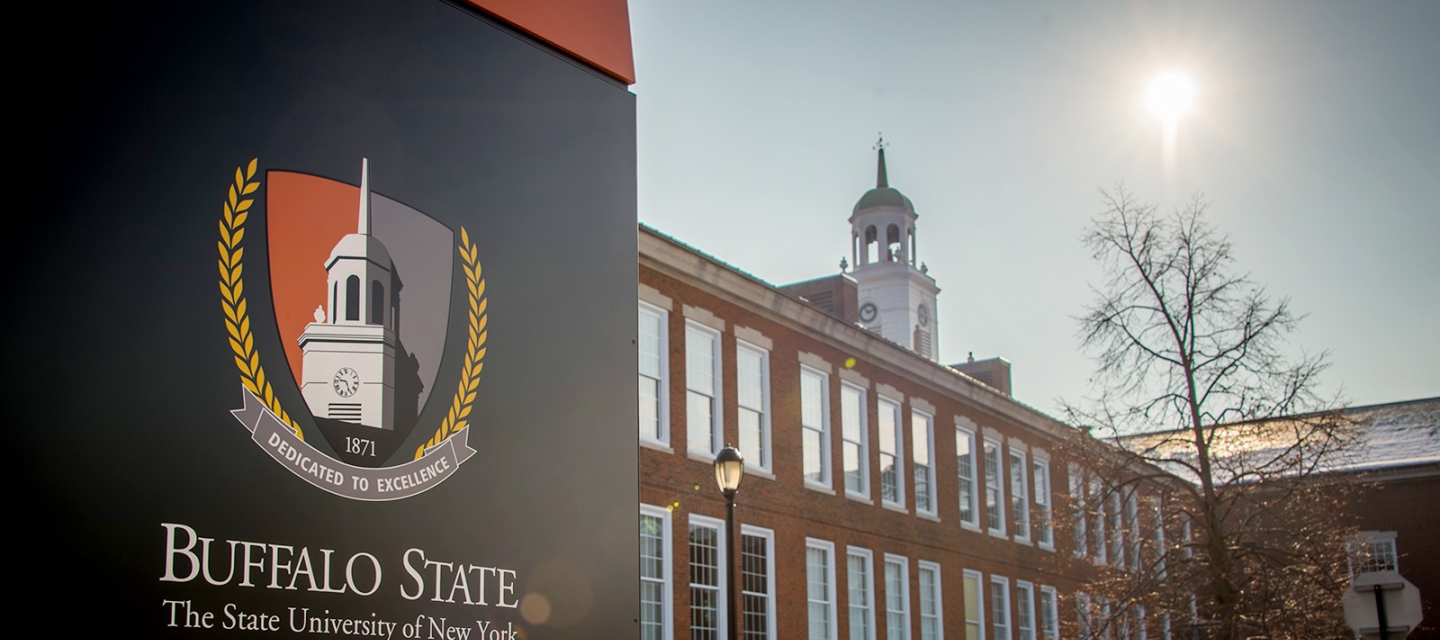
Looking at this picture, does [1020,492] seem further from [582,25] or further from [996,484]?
[582,25]

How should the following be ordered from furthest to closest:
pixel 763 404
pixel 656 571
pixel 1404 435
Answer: pixel 1404 435
pixel 763 404
pixel 656 571

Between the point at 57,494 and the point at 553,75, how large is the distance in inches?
96.3

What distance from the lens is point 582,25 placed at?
5012 mm

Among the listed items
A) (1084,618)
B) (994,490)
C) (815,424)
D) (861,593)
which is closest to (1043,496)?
(994,490)

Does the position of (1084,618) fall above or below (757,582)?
below

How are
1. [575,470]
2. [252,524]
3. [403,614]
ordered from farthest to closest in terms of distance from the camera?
[575,470]
[403,614]
[252,524]

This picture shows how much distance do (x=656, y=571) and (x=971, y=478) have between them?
13206mm

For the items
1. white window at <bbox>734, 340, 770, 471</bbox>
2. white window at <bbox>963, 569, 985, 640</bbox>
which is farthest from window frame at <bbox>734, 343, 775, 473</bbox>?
white window at <bbox>963, 569, 985, 640</bbox>

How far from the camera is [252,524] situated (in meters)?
3.54

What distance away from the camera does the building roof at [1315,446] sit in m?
22.5

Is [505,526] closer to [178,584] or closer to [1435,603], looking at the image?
[178,584]

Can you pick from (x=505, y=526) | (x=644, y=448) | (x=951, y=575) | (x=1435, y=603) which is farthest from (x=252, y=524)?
(x=1435, y=603)

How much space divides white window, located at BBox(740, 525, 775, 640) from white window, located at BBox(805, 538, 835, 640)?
1.20 meters

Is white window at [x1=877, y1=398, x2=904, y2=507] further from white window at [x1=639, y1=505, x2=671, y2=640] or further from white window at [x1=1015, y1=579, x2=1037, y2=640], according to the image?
white window at [x1=639, y1=505, x2=671, y2=640]
